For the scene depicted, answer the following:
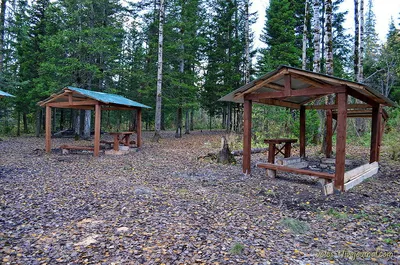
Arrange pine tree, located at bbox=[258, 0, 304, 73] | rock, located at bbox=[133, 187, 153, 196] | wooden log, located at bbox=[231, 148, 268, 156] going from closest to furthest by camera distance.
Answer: rock, located at bbox=[133, 187, 153, 196]
wooden log, located at bbox=[231, 148, 268, 156]
pine tree, located at bbox=[258, 0, 304, 73]

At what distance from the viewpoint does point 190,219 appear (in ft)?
13.2

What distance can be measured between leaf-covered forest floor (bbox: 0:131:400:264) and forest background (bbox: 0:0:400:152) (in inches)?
299

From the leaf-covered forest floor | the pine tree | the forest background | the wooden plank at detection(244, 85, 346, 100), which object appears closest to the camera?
the leaf-covered forest floor

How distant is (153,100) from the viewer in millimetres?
23219

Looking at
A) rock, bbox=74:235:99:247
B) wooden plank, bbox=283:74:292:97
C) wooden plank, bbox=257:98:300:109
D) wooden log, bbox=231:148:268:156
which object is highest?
wooden plank, bbox=283:74:292:97

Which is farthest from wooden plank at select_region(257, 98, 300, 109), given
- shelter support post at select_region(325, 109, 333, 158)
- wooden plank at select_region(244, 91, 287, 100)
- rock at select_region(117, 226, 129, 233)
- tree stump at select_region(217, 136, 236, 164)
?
rock at select_region(117, 226, 129, 233)

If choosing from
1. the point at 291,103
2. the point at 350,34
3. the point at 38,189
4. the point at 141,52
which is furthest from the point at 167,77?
the point at 350,34

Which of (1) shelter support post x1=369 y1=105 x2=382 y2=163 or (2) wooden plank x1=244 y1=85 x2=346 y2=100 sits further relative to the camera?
(1) shelter support post x1=369 y1=105 x2=382 y2=163

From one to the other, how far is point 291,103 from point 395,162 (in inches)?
176

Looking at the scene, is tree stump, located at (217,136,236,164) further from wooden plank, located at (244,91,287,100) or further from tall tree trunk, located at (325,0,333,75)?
tall tree trunk, located at (325,0,333,75)

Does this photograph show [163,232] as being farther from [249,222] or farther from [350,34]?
[350,34]

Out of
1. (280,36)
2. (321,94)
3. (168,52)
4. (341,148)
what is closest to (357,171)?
(341,148)

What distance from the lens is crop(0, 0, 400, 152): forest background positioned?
1509 cm

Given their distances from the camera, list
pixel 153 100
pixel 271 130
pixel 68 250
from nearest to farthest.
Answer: pixel 68 250 → pixel 271 130 → pixel 153 100
